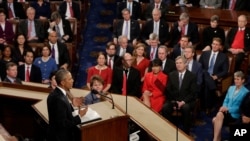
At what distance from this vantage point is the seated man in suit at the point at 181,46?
7.25 metres

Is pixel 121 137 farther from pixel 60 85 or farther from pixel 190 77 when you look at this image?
pixel 190 77

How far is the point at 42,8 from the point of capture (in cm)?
877

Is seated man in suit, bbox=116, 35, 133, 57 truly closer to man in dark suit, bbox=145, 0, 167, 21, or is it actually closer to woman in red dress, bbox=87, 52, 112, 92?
woman in red dress, bbox=87, 52, 112, 92

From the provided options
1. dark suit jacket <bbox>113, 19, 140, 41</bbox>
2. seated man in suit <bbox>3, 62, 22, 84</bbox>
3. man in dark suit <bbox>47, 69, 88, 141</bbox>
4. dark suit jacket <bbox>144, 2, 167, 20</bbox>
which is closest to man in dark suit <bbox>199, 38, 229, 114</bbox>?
dark suit jacket <bbox>113, 19, 140, 41</bbox>

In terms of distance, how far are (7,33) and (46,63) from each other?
1.11 metres

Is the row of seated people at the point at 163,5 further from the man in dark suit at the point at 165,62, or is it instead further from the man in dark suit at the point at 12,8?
the man in dark suit at the point at 165,62

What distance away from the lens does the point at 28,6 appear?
8844mm

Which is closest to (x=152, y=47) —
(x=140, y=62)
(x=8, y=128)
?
(x=140, y=62)

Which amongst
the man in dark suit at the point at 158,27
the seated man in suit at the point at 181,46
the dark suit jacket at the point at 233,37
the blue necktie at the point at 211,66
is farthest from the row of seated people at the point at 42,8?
the blue necktie at the point at 211,66

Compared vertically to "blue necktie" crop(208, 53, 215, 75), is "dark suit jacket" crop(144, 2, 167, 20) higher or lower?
higher

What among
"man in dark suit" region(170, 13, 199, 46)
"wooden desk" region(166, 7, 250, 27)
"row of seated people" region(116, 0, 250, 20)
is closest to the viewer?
"man in dark suit" region(170, 13, 199, 46)

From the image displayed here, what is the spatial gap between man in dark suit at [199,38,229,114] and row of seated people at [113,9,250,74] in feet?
1.23

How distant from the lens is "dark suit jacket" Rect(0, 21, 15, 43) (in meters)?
7.96

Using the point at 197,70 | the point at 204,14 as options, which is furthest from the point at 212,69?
the point at 204,14
